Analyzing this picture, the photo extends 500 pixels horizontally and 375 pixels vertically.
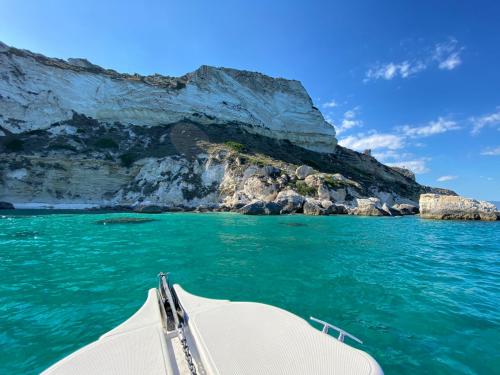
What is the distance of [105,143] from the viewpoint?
62938mm

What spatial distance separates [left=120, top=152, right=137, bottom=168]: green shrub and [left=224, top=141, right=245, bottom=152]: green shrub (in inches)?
837

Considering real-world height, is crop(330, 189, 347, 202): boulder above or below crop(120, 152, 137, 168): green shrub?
below

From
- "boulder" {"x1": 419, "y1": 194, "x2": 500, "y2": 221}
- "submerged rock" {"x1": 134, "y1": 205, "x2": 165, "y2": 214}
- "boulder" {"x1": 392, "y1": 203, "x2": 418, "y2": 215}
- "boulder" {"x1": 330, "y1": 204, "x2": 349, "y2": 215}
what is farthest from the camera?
"boulder" {"x1": 392, "y1": 203, "x2": 418, "y2": 215}

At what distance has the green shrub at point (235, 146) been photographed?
6438 centimetres

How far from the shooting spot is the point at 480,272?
11.7m

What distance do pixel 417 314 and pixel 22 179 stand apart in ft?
202

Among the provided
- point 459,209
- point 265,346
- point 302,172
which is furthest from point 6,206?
point 459,209

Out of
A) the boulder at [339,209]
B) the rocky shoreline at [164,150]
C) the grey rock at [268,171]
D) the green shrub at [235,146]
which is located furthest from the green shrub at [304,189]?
the green shrub at [235,146]

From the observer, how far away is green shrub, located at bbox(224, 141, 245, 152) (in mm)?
64375

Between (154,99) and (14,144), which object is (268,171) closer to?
(154,99)

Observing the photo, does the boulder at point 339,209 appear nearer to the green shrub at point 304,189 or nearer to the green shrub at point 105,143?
the green shrub at point 304,189

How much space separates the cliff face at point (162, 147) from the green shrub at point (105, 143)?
21cm

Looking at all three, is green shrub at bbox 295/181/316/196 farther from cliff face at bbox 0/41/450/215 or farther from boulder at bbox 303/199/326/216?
boulder at bbox 303/199/326/216

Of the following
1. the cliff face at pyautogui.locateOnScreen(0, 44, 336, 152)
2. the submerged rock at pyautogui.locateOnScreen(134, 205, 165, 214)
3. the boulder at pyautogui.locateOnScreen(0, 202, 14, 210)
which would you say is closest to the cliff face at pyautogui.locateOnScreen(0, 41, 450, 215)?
the cliff face at pyautogui.locateOnScreen(0, 44, 336, 152)
